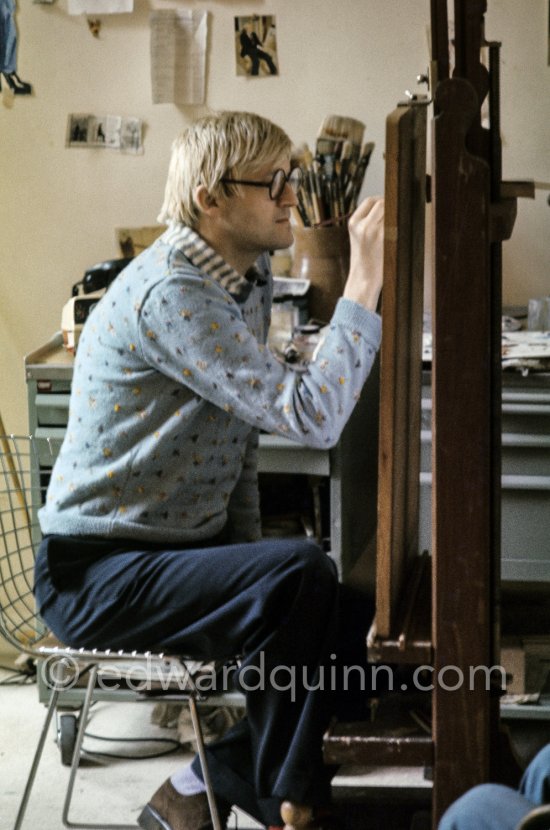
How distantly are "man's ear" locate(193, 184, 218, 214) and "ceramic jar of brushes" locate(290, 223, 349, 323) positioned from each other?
75 centimetres

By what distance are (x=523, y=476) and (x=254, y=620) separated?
0.88m

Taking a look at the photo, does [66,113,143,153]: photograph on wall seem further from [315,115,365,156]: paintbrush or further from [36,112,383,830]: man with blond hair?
[36,112,383,830]: man with blond hair

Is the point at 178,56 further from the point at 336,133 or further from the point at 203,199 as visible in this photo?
the point at 203,199

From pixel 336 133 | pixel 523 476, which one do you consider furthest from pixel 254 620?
pixel 336 133

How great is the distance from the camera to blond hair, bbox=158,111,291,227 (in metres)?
2.07

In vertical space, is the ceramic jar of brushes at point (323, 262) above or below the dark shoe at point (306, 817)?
above

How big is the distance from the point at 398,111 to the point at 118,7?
1.75 metres

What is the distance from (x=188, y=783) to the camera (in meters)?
2.24

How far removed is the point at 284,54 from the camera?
119 inches

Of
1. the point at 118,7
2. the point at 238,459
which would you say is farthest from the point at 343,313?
the point at 118,7

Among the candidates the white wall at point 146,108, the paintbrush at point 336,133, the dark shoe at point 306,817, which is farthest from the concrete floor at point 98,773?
the paintbrush at point 336,133

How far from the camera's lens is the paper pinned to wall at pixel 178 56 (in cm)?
305

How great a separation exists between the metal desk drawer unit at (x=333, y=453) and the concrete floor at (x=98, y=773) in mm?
522

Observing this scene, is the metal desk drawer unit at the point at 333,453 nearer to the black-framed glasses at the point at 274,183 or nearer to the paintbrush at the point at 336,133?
the paintbrush at the point at 336,133
